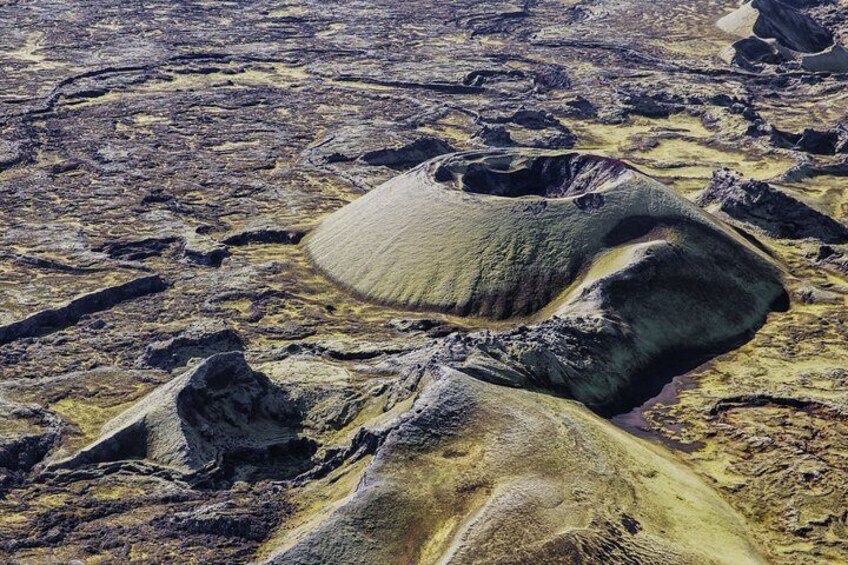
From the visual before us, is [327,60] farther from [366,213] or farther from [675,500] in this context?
[675,500]

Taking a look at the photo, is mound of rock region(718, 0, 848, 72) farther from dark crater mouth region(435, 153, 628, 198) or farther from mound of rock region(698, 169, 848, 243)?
dark crater mouth region(435, 153, 628, 198)

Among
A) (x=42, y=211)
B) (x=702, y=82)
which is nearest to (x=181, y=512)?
(x=42, y=211)

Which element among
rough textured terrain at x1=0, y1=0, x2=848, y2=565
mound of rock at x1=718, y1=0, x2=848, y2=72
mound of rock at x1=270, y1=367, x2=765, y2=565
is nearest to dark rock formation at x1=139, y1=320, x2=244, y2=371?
rough textured terrain at x1=0, y1=0, x2=848, y2=565

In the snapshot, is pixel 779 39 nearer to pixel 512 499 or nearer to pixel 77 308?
pixel 77 308

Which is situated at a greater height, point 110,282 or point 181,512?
point 181,512

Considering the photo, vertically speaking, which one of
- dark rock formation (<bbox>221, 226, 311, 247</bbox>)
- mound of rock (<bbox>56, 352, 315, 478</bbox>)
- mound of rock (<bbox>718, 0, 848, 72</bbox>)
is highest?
mound of rock (<bbox>56, 352, 315, 478</bbox>)

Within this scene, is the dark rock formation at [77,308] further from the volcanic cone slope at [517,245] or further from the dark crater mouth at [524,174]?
the dark crater mouth at [524,174]
